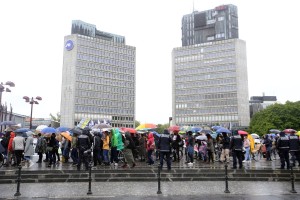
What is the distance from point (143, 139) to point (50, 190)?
335 inches

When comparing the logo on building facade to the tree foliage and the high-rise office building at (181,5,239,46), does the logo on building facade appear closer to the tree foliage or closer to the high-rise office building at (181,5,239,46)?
the high-rise office building at (181,5,239,46)

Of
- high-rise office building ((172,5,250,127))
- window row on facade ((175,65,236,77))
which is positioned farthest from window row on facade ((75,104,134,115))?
window row on facade ((175,65,236,77))

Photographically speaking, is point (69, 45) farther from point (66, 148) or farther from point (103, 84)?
point (66, 148)

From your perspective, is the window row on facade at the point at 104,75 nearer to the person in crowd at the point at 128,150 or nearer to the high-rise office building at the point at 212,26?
the high-rise office building at the point at 212,26

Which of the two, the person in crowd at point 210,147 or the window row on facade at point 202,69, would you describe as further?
the window row on facade at point 202,69

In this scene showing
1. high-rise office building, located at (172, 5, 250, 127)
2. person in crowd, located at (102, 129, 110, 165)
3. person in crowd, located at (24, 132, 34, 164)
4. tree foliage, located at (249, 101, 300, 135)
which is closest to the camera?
person in crowd, located at (102, 129, 110, 165)

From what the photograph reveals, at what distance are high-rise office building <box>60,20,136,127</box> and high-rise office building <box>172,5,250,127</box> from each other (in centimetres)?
1996

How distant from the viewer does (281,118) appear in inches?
2886

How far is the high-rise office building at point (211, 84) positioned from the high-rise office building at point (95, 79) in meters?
20.0

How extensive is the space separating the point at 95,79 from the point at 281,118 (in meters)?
71.5

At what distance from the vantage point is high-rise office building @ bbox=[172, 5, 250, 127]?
4469 inches

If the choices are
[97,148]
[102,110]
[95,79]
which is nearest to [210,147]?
[97,148]

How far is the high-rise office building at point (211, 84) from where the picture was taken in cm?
11350

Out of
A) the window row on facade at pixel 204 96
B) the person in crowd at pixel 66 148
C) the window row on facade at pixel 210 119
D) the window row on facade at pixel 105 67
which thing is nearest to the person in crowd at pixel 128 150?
the person in crowd at pixel 66 148
